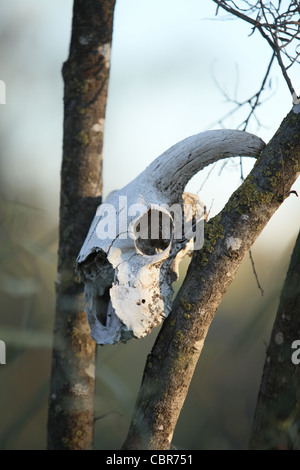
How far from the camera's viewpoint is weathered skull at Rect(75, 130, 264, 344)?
1.20 m

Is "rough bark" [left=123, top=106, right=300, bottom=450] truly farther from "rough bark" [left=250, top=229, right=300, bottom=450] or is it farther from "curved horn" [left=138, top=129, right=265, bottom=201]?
"rough bark" [left=250, top=229, right=300, bottom=450]

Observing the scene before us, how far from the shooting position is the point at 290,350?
4.31 feet

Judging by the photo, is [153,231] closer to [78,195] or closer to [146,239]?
[146,239]

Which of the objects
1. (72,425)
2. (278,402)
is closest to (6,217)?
(278,402)

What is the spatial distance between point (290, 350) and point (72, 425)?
852mm

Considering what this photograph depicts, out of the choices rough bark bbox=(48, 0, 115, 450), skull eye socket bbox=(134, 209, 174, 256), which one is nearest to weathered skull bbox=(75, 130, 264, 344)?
skull eye socket bbox=(134, 209, 174, 256)

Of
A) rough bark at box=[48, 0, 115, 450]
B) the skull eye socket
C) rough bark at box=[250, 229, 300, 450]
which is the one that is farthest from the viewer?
rough bark at box=[48, 0, 115, 450]

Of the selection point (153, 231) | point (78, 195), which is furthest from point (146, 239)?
point (78, 195)

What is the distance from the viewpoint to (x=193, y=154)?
4.36 feet

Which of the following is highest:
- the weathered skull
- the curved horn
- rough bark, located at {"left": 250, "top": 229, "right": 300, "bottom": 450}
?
the curved horn
